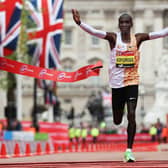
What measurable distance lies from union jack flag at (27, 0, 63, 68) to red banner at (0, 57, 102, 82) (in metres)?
17.6

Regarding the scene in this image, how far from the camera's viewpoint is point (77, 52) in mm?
107188

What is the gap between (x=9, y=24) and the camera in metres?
29.0

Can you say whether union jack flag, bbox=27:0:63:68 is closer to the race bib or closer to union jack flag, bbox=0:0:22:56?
union jack flag, bbox=0:0:22:56

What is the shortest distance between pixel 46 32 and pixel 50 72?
64.3 feet

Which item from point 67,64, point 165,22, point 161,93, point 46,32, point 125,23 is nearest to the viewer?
point 125,23

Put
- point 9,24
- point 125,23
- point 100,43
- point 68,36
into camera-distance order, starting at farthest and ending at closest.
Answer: point 68,36
point 100,43
point 9,24
point 125,23

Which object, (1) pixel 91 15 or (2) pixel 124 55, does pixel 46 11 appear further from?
(1) pixel 91 15

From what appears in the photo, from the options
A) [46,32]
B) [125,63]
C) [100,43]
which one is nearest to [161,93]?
[46,32]

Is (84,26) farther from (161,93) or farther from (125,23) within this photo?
(161,93)

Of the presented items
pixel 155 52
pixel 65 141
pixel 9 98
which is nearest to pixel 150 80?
pixel 155 52

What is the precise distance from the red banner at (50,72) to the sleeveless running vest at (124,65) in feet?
1.56

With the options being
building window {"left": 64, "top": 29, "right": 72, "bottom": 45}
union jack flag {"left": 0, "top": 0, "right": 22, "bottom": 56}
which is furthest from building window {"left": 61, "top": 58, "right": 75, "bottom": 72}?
union jack flag {"left": 0, "top": 0, "right": 22, "bottom": 56}

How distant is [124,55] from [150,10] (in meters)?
93.0

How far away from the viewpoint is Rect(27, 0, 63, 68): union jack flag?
3330cm
